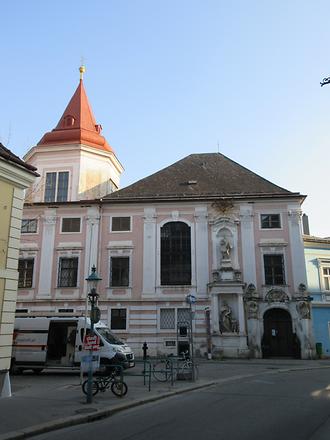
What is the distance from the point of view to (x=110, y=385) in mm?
13594

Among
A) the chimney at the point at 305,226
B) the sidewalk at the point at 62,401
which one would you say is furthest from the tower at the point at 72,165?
the sidewalk at the point at 62,401

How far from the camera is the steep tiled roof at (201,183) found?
33.7 meters

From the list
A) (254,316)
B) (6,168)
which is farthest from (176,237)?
(6,168)

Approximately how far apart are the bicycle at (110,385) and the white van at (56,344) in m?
6.63

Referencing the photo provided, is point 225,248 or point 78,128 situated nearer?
point 225,248

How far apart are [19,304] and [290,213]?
21021 mm

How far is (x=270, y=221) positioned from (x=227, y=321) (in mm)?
8172

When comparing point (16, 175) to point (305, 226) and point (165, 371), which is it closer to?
point (165, 371)

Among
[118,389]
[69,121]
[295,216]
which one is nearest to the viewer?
[118,389]

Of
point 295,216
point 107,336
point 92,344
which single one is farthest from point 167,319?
point 92,344

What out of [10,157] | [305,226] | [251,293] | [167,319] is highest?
[305,226]

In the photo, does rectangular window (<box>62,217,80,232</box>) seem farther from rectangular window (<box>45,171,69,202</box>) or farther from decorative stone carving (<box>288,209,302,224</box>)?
decorative stone carving (<box>288,209,302,224</box>)

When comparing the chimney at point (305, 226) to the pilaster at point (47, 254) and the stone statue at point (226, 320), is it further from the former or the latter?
the pilaster at point (47, 254)

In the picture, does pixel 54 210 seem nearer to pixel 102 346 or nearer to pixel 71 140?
pixel 71 140
